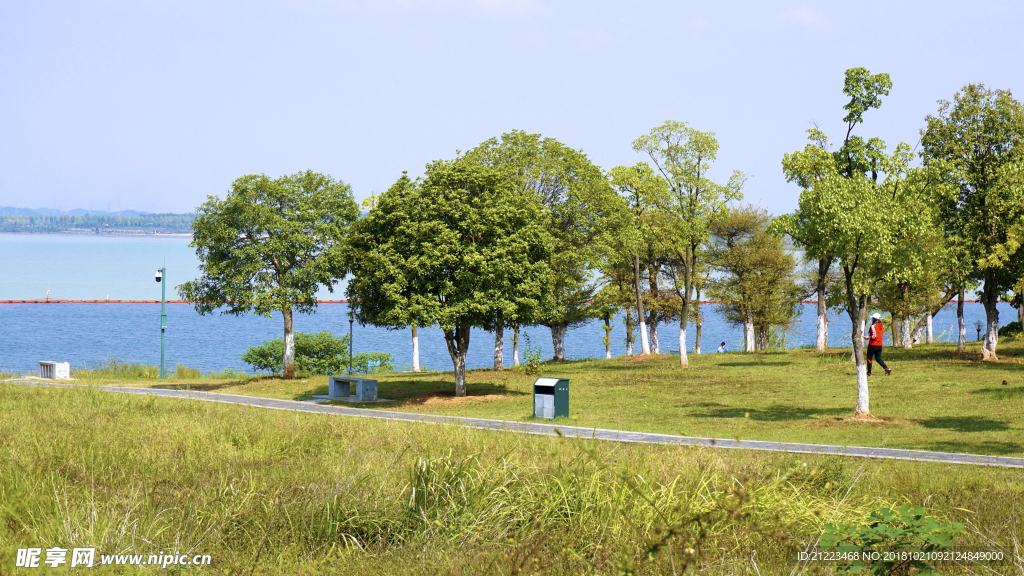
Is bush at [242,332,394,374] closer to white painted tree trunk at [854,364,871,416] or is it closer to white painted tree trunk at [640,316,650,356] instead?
white painted tree trunk at [640,316,650,356]

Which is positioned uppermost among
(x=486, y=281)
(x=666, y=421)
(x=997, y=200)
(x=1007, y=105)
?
(x=1007, y=105)

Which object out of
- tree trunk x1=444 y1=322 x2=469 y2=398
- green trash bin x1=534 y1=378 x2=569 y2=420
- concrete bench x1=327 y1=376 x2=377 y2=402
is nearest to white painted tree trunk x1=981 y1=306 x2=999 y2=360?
green trash bin x1=534 y1=378 x2=569 y2=420

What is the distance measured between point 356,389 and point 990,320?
27.4 meters

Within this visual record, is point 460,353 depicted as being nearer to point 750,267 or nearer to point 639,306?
point 639,306

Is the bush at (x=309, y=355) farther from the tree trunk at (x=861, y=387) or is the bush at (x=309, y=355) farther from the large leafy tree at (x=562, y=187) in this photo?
the tree trunk at (x=861, y=387)

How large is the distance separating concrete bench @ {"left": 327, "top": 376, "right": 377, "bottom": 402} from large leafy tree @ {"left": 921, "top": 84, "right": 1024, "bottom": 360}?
2488 cm

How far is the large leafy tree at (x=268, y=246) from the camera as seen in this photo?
33.7 m

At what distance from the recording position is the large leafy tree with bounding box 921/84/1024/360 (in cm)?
3192

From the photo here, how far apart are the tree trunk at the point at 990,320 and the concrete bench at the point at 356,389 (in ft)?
84.2

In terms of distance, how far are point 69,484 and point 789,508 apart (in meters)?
8.00

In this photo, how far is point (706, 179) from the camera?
1487 inches

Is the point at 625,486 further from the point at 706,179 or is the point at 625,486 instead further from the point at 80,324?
the point at 80,324

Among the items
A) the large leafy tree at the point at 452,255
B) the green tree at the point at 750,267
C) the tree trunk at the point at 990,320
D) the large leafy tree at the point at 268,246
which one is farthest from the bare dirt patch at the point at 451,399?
the green tree at the point at 750,267

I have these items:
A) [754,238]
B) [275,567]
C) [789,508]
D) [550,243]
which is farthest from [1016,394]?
[754,238]
